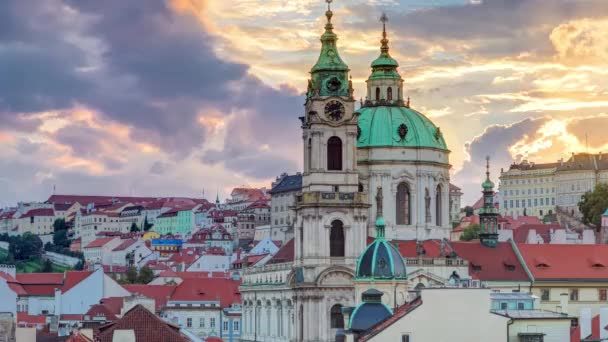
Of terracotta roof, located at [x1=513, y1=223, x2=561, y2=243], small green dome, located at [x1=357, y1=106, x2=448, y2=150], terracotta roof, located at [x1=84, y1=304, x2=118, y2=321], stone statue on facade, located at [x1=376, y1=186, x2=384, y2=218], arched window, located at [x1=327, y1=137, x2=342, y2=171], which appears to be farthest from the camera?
terracotta roof, located at [x1=513, y1=223, x2=561, y2=243]

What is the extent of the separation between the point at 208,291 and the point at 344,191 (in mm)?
36431

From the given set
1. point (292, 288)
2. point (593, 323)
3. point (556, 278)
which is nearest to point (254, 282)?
point (292, 288)

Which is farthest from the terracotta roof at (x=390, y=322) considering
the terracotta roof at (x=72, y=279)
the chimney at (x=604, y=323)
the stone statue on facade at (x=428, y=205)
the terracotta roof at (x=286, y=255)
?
the terracotta roof at (x=72, y=279)

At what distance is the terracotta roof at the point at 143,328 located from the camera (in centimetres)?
6241

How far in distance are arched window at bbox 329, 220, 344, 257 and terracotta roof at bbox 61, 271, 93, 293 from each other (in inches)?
1823

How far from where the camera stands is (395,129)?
11800cm

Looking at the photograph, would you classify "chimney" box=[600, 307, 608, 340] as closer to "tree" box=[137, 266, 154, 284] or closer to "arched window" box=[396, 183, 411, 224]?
"arched window" box=[396, 183, 411, 224]

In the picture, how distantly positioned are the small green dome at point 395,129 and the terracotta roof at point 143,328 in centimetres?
5484

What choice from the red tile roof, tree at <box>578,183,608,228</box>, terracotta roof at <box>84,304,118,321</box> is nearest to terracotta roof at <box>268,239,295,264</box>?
terracotta roof at <box>84,304,118,321</box>

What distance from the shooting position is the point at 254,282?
126000mm

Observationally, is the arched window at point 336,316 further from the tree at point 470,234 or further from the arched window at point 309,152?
the tree at point 470,234

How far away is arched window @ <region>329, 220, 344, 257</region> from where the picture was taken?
368ft

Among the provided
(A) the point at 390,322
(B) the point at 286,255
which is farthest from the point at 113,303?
(A) the point at 390,322

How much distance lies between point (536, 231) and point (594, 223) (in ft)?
34.8
